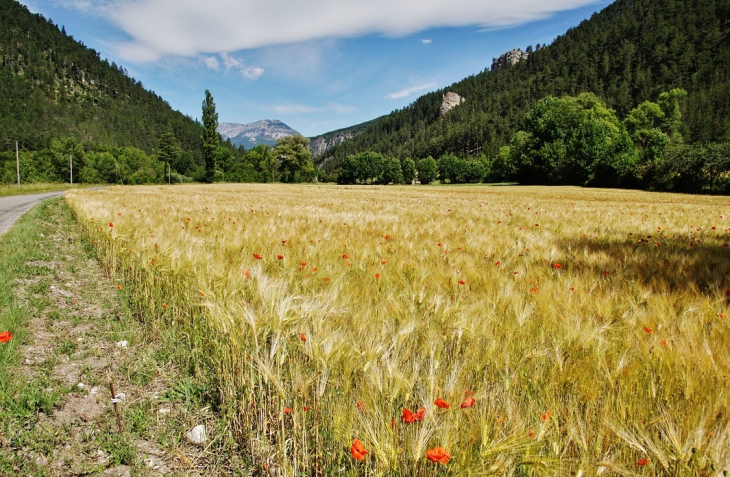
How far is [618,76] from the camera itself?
10994cm

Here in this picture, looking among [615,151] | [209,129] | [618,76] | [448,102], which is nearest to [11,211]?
[615,151]

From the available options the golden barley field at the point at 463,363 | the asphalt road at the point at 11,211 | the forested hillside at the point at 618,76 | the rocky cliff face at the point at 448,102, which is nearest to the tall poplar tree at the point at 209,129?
the asphalt road at the point at 11,211

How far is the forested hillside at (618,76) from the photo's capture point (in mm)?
86375

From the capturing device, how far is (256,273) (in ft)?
8.18

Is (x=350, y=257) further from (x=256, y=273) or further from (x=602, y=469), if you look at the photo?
(x=602, y=469)

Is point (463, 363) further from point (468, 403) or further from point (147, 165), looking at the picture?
point (147, 165)

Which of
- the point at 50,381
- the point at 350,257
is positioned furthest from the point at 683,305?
the point at 50,381

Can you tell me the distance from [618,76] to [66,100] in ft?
728

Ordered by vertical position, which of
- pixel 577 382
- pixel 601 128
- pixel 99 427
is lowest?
pixel 99 427

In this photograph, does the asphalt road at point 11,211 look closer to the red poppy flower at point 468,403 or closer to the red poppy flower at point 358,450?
the red poppy flower at point 358,450

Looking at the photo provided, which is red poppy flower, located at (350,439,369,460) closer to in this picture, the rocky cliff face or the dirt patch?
the dirt patch

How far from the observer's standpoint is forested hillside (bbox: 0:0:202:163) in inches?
4360

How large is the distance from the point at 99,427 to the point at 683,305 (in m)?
3.66

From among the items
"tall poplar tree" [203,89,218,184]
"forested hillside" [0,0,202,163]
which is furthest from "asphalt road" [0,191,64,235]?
"forested hillside" [0,0,202,163]
